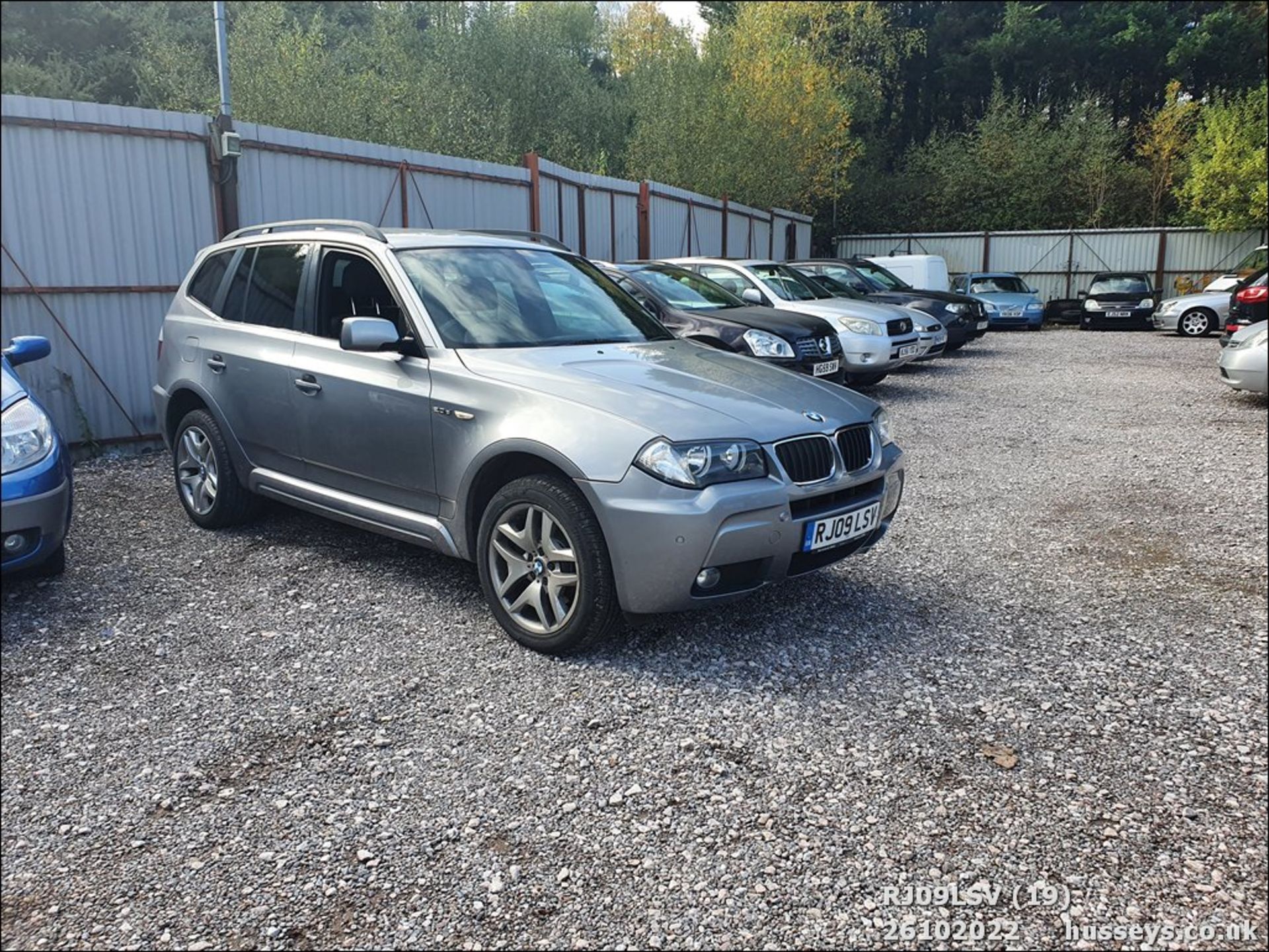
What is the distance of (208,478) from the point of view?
17.5ft

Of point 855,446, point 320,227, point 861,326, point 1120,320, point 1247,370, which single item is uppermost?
point 320,227

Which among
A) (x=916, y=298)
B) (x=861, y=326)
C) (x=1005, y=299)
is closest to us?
(x=861, y=326)

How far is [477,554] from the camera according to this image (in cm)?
396

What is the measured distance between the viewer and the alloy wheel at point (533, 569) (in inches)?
146

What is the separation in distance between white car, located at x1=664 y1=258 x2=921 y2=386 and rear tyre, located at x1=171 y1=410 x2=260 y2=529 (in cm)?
641

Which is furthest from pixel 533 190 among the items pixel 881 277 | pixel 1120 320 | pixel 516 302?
pixel 1120 320

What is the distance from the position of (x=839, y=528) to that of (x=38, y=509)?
2920 millimetres

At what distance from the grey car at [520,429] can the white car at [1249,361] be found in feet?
8.89

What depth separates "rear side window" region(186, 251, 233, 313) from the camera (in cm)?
539

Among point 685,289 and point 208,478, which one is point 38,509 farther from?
point 685,289

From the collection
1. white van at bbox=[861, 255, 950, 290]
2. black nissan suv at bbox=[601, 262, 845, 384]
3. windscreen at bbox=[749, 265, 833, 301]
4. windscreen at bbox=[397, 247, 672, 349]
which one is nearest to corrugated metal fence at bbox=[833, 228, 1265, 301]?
white van at bbox=[861, 255, 950, 290]

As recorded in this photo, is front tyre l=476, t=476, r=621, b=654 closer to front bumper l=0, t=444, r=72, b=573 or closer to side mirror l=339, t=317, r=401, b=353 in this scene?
side mirror l=339, t=317, r=401, b=353

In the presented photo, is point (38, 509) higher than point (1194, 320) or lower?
higher

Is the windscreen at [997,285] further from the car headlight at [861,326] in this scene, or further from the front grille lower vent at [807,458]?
the front grille lower vent at [807,458]
